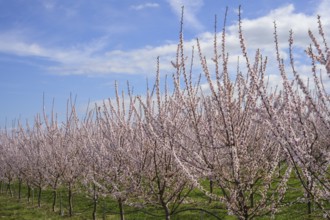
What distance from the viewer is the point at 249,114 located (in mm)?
6520

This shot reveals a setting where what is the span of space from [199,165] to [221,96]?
1417mm

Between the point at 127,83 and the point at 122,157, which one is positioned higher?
the point at 127,83

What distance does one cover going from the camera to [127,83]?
10133mm

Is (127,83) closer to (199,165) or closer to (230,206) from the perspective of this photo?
(199,165)

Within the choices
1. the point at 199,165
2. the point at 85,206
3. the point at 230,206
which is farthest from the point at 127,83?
the point at 85,206

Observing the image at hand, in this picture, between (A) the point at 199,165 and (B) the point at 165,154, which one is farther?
(B) the point at 165,154

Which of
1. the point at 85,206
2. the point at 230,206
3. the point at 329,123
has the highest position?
the point at 329,123

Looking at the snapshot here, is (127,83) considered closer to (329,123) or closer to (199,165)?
(199,165)

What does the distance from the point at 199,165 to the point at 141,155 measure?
10.9 ft

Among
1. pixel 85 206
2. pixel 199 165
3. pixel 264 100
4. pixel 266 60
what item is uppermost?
pixel 266 60

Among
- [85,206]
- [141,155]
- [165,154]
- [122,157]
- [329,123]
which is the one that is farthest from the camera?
[85,206]

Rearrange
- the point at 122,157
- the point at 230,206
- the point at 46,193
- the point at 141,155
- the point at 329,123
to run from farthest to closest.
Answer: the point at 46,193
the point at 122,157
the point at 141,155
the point at 230,206
the point at 329,123

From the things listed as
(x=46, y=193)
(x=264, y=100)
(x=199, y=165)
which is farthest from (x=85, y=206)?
(x=264, y=100)

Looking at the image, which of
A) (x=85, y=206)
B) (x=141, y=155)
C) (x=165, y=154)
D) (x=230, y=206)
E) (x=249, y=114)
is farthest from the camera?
(x=85, y=206)
